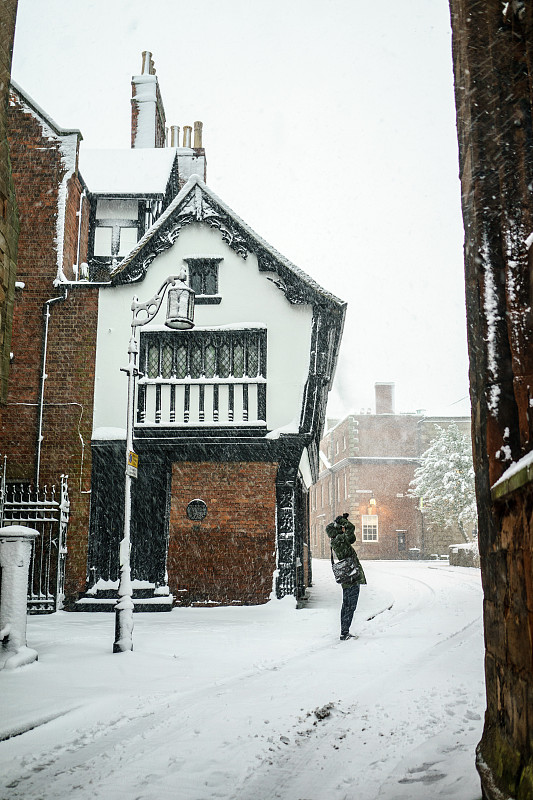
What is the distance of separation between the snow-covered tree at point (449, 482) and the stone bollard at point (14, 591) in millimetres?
34505

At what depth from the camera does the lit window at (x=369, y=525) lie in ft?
158

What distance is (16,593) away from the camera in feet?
27.6

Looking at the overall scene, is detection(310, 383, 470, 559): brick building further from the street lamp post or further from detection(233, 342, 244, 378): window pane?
the street lamp post

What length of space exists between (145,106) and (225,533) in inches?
532

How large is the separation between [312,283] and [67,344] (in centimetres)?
536

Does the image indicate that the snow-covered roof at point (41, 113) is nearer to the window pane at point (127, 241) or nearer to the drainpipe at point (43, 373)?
the window pane at point (127, 241)

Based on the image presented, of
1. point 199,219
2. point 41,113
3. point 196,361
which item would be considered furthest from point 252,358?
point 41,113

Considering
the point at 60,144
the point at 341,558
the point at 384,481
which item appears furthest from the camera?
the point at 384,481

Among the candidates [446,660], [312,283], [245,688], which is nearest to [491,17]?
[245,688]

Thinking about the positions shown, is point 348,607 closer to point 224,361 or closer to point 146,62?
point 224,361

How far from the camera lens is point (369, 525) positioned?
4862 centimetres

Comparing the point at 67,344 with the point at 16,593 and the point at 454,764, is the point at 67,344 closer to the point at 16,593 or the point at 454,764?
the point at 16,593

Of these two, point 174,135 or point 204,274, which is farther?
point 174,135

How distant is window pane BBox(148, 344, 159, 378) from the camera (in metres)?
15.0
